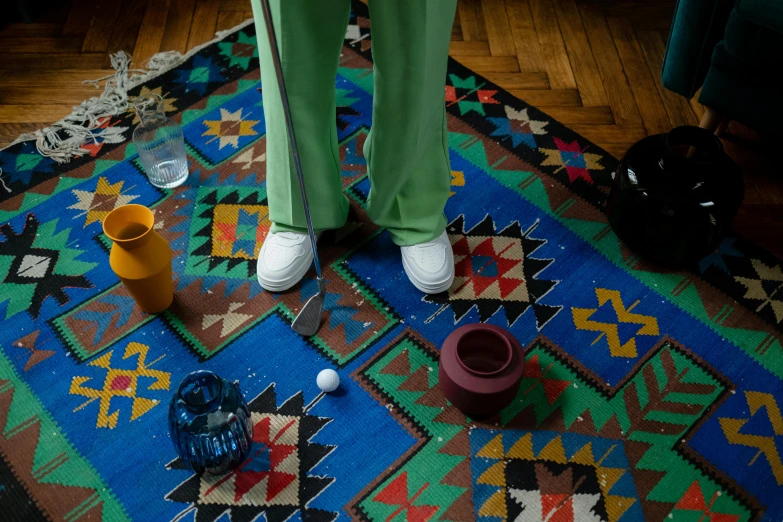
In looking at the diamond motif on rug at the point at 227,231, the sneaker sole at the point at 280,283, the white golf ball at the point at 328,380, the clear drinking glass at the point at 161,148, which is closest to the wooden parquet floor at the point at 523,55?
the clear drinking glass at the point at 161,148

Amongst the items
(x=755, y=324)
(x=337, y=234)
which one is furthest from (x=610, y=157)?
(x=337, y=234)

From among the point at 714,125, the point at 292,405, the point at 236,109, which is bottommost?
the point at 292,405

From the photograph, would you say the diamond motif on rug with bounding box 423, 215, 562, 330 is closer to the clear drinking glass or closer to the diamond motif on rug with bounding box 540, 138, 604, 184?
the diamond motif on rug with bounding box 540, 138, 604, 184

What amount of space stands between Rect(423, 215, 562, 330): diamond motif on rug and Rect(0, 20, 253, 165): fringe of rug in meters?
0.83

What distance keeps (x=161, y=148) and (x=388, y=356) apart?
68cm

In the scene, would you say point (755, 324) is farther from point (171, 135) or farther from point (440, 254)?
point (171, 135)

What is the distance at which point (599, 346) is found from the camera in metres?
1.30

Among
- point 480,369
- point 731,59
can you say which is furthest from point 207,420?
point 731,59

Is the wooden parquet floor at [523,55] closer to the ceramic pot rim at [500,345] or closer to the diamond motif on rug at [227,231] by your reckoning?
the diamond motif on rug at [227,231]

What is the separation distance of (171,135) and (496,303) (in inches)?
30.2

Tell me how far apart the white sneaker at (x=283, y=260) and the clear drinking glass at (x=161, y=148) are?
32cm

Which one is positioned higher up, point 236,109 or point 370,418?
point 236,109

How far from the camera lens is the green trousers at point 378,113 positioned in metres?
1.02

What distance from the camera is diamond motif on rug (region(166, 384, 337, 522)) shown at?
111 cm
